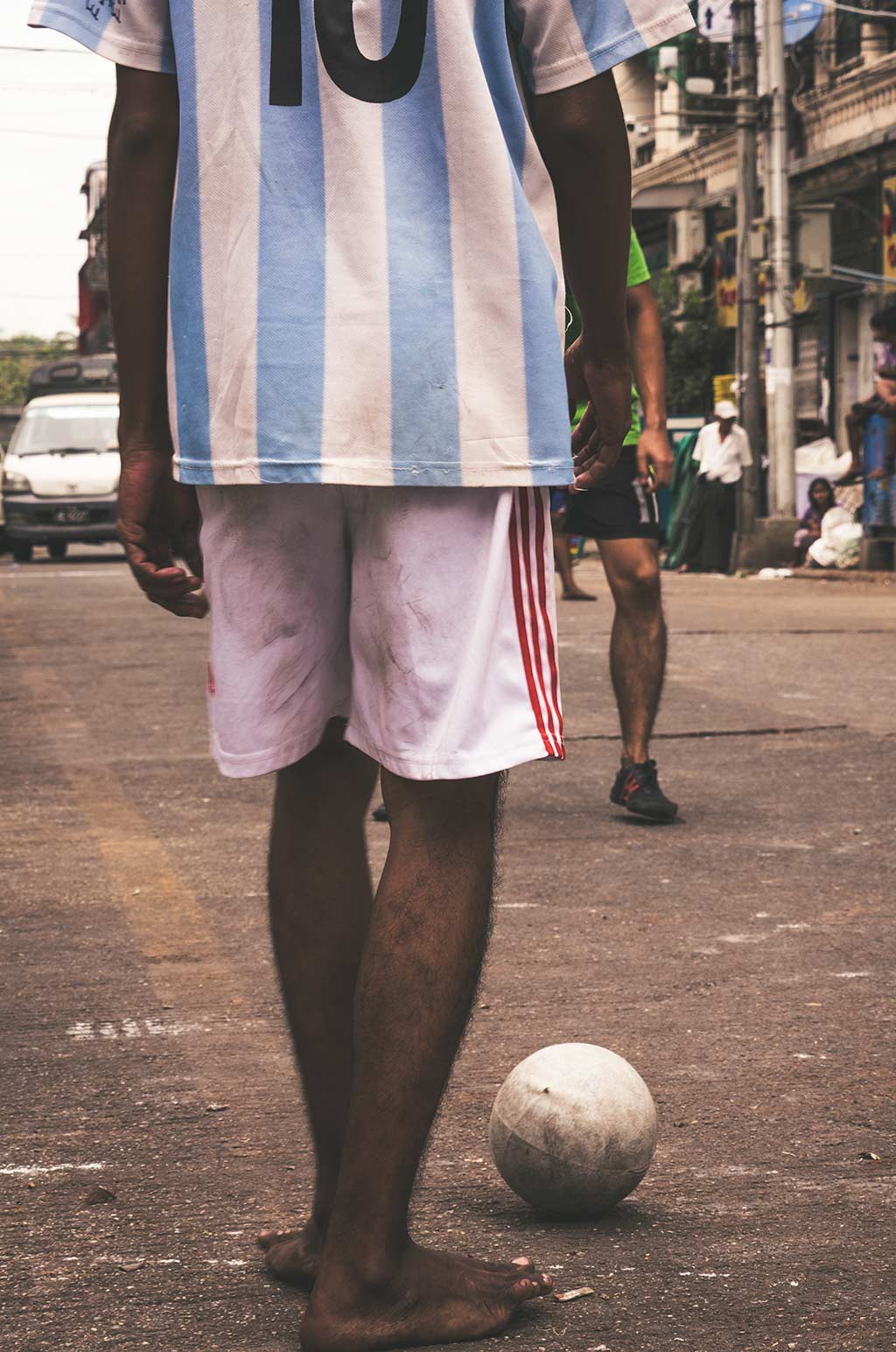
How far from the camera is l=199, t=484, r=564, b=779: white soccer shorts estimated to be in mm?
2141

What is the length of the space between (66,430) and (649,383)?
1861cm

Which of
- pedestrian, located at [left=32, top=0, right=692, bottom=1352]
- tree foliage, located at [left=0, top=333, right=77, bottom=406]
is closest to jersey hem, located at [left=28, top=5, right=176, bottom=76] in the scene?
pedestrian, located at [left=32, top=0, right=692, bottom=1352]

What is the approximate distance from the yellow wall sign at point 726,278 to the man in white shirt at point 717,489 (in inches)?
190

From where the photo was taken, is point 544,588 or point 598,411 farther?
point 598,411

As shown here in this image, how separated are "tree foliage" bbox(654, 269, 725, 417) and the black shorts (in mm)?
21170

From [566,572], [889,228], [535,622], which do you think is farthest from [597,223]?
[889,228]

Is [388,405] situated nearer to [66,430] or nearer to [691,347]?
[66,430]

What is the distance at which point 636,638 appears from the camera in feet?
18.1

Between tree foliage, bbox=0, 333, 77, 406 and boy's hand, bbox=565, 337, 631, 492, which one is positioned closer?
boy's hand, bbox=565, 337, 631, 492

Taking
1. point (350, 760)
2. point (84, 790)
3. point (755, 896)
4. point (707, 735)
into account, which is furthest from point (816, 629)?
point (350, 760)

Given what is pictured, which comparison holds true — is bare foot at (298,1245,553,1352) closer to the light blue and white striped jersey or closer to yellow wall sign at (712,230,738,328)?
the light blue and white striped jersey

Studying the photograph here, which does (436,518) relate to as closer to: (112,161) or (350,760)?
(350,760)

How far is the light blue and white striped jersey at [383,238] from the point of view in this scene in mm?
2105

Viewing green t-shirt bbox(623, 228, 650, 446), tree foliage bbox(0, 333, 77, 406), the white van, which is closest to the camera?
green t-shirt bbox(623, 228, 650, 446)
